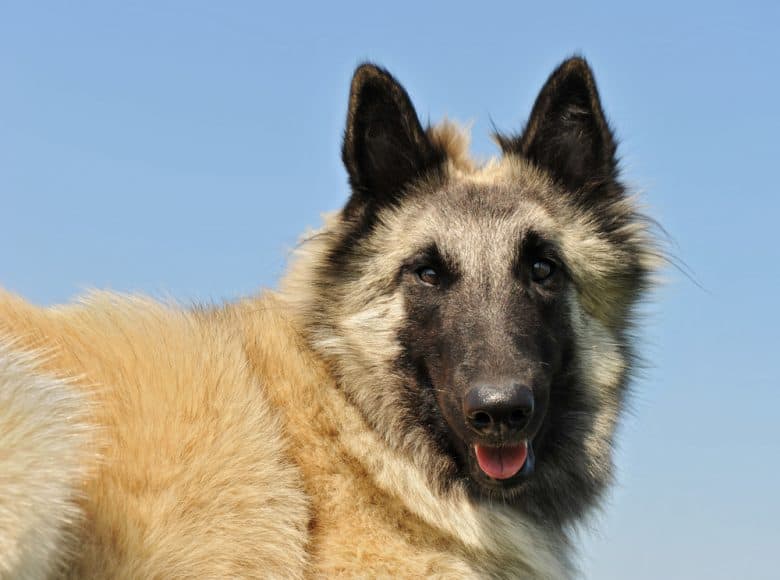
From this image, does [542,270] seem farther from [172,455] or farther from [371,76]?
[172,455]

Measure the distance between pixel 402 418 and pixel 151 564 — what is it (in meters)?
1.72

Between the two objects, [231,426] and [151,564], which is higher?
[231,426]

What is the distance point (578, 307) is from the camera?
5.91 meters

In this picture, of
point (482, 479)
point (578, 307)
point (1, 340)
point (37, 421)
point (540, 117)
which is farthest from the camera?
point (540, 117)

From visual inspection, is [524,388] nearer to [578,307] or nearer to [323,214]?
[578,307]

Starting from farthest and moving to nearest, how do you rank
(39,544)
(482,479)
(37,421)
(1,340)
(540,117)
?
(540,117) → (482,479) → (1,340) → (37,421) → (39,544)

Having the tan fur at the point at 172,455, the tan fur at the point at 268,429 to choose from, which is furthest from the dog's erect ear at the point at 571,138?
the tan fur at the point at 172,455

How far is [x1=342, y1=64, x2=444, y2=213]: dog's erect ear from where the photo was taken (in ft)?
20.0

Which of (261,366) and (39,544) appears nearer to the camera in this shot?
(39,544)

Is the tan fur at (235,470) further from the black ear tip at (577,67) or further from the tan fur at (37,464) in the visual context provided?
the black ear tip at (577,67)

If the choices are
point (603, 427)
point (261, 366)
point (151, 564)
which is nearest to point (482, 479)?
point (603, 427)

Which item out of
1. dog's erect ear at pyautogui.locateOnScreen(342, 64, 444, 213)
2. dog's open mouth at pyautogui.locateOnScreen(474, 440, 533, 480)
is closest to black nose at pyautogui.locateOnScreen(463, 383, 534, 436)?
dog's open mouth at pyautogui.locateOnScreen(474, 440, 533, 480)

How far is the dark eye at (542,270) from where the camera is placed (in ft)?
19.0

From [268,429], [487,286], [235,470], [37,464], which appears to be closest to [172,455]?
[235,470]
